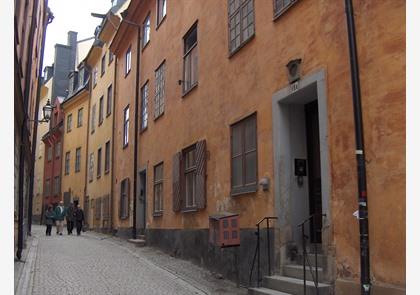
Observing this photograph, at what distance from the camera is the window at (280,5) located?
28.3ft

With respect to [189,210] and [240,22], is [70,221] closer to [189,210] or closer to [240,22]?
[189,210]

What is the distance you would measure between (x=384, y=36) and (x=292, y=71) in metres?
2.23

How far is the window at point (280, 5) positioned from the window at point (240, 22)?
2.99 ft

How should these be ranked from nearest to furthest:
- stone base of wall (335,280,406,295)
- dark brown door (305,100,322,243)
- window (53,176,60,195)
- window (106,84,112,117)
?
1. stone base of wall (335,280,406,295)
2. dark brown door (305,100,322,243)
3. window (106,84,112,117)
4. window (53,176,60,195)

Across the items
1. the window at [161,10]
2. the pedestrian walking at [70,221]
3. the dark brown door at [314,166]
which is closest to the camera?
the dark brown door at [314,166]

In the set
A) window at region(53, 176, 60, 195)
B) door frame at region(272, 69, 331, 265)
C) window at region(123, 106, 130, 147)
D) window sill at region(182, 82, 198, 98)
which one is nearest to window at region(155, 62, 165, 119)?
window sill at region(182, 82, 198, 98)

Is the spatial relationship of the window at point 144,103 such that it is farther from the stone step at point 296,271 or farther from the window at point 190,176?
the stone step at point 296,271

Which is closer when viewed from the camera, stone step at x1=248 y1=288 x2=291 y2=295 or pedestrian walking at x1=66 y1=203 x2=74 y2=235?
stone step at x1=248 y1=288 x2=291 y2=295

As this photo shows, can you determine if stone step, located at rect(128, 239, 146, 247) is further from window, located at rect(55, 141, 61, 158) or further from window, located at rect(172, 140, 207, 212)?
window, located at rect(55, 141, 61, 158)


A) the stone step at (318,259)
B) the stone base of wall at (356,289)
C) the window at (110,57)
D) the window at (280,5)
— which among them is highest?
the window at (110,57)

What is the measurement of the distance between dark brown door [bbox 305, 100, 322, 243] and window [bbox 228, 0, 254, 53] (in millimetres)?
2117

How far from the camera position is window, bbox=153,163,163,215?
51.5ft

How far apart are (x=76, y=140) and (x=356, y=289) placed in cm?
2945

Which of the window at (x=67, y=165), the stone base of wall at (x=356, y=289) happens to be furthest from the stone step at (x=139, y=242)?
the window at (x=67, y=165)
